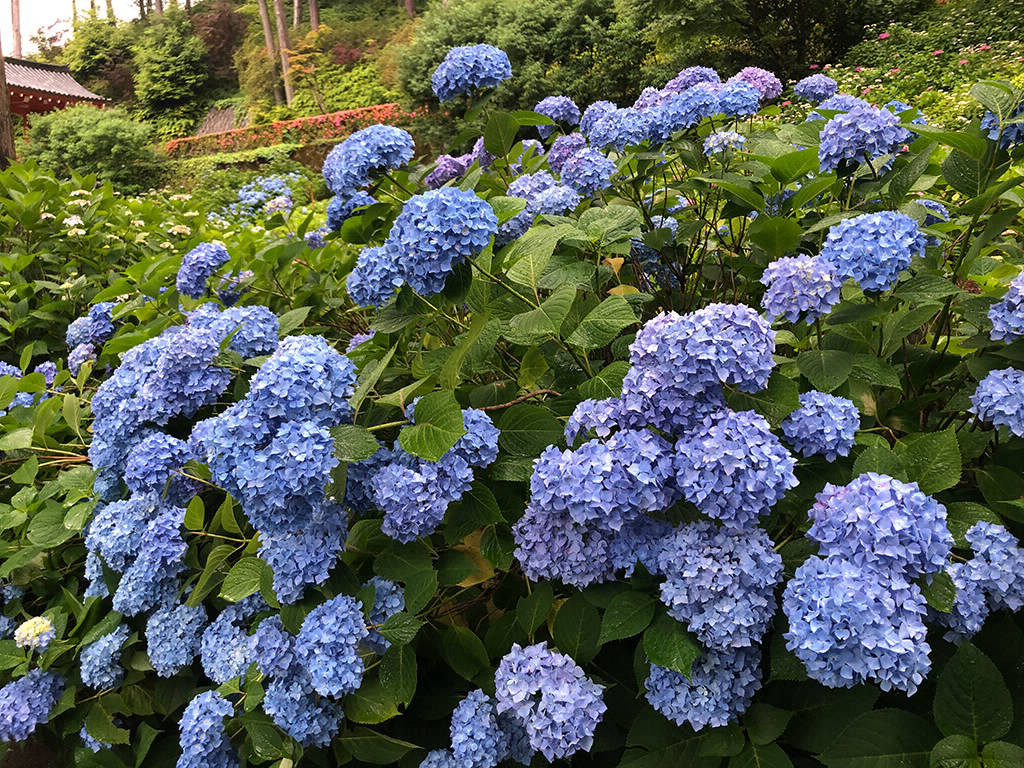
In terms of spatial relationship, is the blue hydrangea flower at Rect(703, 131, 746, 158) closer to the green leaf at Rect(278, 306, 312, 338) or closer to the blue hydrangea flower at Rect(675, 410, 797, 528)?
the blue hydrangea flower at Rect(675, 410, 797, 528)

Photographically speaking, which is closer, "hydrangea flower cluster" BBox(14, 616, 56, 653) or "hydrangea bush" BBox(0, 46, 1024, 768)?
"hydrangea bush" BBox(0, 46, 1024, 768)

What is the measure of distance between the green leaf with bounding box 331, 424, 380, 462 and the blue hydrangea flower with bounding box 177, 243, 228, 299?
1348 millimetres

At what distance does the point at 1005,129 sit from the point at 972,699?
3.48 feet

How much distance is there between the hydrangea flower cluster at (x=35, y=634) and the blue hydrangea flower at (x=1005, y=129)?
249 cm

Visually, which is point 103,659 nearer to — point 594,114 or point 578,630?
point 578,630

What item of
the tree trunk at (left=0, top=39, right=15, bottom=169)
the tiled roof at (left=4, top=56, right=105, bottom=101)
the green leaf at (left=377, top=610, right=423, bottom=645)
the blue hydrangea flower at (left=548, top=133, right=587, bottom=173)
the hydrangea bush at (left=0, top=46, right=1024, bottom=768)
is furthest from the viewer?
the tiled roof at (left=4, top=56, right=105, bottom=101)

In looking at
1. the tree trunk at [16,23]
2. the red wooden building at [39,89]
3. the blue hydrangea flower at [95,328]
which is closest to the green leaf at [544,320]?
the blue hydrangea flower at [95,328]

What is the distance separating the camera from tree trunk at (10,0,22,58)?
43.9 meters

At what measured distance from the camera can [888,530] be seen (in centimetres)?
90

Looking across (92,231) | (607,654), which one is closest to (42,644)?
(607,654)

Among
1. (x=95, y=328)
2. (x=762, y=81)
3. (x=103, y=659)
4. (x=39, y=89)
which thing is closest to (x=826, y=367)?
(x=762, y=81)

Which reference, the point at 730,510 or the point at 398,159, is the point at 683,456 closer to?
the point at 730,510

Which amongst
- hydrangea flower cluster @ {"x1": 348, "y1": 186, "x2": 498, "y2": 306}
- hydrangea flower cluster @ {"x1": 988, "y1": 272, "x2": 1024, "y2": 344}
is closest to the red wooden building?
hydrangea flower cluster @ {"x1": 348, "y1": 186, "x2": 498, "y2": 306}

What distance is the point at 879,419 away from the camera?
1347 millimetres
